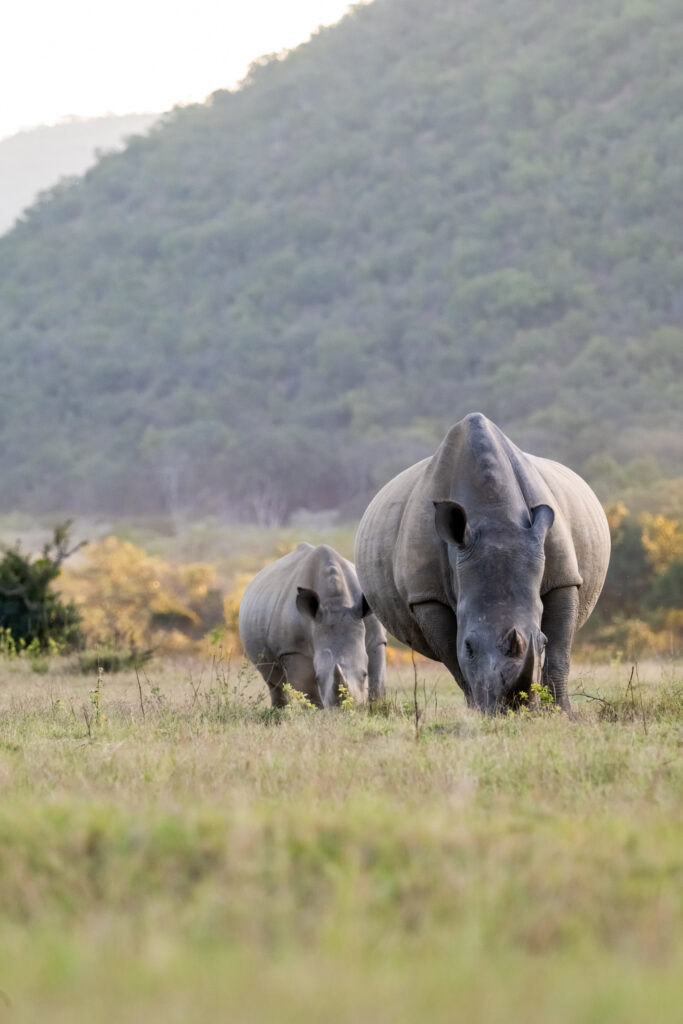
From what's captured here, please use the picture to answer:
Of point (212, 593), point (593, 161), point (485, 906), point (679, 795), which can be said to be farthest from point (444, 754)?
point (593, 161)

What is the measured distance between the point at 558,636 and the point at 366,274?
208ft

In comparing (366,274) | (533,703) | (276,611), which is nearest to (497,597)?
(533,703)

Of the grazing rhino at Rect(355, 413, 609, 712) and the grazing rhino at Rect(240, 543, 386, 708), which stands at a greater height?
the grazing rhino at Rect(355, 413, 609, 712)

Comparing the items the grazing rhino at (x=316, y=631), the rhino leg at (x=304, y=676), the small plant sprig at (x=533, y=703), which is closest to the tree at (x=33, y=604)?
the grazing rhino at (x=316, y=631)

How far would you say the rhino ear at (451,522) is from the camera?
8.90 meters

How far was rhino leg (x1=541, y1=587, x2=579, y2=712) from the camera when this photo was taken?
932cm

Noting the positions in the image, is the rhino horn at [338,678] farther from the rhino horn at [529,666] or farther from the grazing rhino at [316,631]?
the rhino horn at [529,666]

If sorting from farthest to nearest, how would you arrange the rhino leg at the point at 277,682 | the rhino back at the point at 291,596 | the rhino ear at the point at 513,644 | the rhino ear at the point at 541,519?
the rhino leg at the point at 277,682 < the rhino back at the point at 291,596 < the rhino ear at the point at 541,519 < the rhino ear at the point at 513,644

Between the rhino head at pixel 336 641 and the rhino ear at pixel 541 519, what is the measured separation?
417 cm

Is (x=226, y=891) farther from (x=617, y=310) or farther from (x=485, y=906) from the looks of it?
(x=617, y=310)

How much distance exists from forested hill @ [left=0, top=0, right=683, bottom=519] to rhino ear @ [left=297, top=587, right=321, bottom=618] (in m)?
36.0

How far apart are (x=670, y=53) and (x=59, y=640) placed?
6267 cm

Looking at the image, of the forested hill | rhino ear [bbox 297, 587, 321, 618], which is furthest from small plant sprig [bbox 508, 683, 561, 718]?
the forested hill

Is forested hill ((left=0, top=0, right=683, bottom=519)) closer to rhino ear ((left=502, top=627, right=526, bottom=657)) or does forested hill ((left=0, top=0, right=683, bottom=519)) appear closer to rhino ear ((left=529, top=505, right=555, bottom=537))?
rhino ear ((left=529, top=505, right=555, bottom=537))
